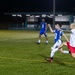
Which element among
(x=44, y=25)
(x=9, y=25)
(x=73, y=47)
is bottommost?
(x=9, y=25)

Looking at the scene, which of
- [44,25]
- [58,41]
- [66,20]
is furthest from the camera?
[66,20]

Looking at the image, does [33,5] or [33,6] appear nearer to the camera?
[33,6]

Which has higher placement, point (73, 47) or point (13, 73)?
point (73, 47)

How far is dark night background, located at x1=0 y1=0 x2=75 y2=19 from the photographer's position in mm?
94688

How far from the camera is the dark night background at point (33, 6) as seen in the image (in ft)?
311

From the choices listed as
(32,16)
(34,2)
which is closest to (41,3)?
(34,2)

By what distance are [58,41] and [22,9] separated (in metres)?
82.2

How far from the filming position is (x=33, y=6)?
315 ft

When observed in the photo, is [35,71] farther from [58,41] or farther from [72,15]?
[72,15]

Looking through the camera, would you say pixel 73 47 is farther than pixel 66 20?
No

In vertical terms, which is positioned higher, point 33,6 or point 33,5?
point 33,5

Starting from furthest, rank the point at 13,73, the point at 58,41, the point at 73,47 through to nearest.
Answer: the point at 58,41, the point at 73,47, the point at 13,73


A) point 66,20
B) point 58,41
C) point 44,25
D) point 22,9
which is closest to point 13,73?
point 58,41

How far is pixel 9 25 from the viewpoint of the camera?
77.3 metres
